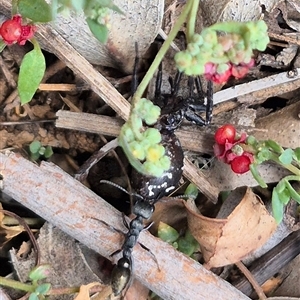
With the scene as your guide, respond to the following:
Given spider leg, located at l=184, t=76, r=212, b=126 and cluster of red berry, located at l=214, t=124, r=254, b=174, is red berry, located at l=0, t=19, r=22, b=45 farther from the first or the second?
cluster of red berry, located at l=214, t=124, r=254, b=174

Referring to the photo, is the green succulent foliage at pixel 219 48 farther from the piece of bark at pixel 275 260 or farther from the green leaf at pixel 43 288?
the piece of bark at pixel 275 260

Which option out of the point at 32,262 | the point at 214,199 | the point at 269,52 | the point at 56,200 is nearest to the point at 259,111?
the point at 269,52

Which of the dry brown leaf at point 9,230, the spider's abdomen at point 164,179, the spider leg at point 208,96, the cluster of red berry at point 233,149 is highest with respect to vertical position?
the spider leg at point 208,96

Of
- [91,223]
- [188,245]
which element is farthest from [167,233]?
[91,223]

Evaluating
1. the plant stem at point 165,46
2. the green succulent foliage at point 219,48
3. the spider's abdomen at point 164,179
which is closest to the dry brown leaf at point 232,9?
the spider's abdomen at point 164,179

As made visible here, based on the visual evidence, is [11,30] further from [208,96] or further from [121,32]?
[208,96]

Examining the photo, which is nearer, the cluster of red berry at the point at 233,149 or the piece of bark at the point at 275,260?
the cluster of red berry at the point at 233,149

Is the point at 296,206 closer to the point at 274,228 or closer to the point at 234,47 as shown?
the point at 274,228
